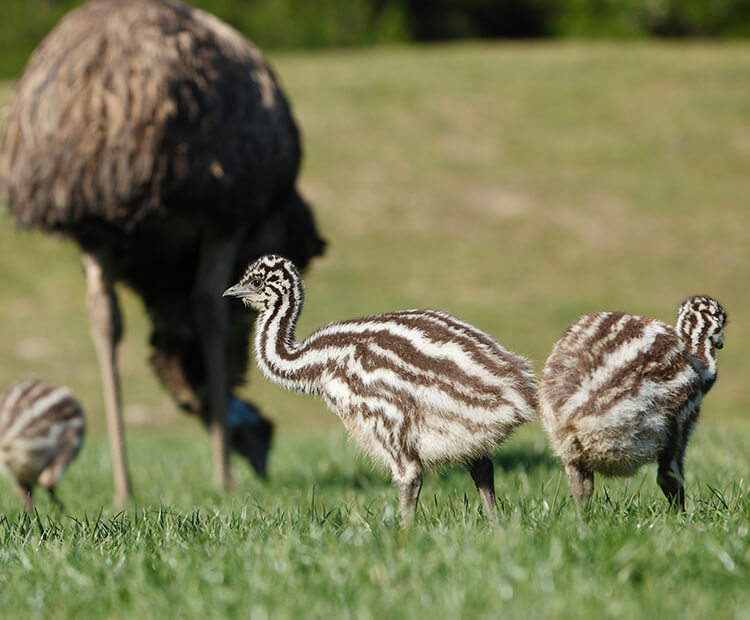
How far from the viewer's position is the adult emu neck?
5203mm

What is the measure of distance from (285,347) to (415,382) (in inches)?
30.4

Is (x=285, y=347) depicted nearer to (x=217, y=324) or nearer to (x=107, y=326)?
(x=107, y=326)

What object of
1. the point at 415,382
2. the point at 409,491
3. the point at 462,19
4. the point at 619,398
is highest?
the point at 619,398

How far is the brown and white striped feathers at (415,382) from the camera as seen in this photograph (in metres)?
4.79

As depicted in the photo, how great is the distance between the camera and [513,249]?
25.3m

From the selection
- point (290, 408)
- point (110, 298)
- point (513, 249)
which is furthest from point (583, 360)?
point (513, 249)

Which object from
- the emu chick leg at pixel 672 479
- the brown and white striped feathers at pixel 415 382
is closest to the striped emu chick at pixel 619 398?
the emu chick leg at pixel 672 479

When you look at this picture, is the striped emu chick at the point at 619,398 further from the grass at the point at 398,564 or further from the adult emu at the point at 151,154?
the adult emu at the point at 151,154

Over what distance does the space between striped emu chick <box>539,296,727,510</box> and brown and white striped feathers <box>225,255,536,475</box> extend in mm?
197

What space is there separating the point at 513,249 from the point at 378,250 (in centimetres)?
310

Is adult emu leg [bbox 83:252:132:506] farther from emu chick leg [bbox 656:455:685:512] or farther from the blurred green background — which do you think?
the blurred green background

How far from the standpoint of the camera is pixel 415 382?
4891 mm

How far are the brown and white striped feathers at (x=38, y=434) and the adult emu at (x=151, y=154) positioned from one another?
0.47 metres

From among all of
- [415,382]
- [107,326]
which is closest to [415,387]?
[415,382]
